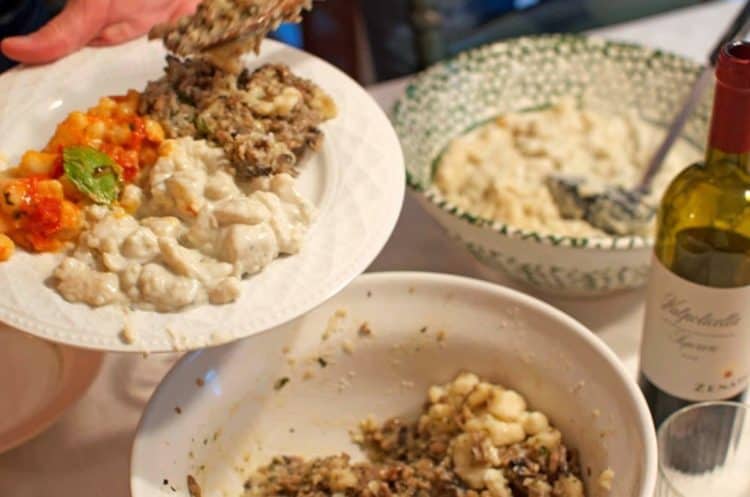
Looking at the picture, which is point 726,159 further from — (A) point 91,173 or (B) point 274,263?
(A) point 91,173

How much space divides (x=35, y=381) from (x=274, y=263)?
1.51 ft

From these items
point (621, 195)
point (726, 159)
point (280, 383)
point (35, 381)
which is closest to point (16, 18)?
point (35, 381)

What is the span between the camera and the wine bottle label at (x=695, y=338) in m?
1.02

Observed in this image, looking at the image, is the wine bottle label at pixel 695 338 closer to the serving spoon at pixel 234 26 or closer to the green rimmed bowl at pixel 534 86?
the green rimmed bowl at pixel 534 86

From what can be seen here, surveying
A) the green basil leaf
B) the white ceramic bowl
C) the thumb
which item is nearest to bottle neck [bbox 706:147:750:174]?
the white ceramic bowl

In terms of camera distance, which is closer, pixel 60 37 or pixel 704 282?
pixel 704 282

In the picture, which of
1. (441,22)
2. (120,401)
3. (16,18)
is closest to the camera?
(120,401)

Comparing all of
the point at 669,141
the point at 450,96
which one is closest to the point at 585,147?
the point at 669,141

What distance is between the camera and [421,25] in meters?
2.11

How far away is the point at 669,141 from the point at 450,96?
352 mm

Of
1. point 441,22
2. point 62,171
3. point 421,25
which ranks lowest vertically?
point 441,22

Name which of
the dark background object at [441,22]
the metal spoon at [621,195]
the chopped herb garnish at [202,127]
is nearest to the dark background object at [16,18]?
the chopped herb garnish at [202,127]

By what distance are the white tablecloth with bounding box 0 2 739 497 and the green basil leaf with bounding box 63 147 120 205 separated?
405mm

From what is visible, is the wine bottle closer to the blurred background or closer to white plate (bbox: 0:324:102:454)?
white plate (bbox: 0:324:102:454)
